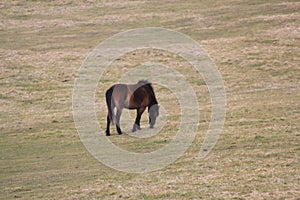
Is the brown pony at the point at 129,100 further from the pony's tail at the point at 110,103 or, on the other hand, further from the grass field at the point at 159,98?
the grass field at the point at 159,98

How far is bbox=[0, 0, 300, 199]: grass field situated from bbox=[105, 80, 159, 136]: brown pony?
798mm

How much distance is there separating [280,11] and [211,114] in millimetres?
23502

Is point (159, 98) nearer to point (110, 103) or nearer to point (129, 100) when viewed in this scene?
point (129, 100)

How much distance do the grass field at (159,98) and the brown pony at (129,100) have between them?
2.62ft

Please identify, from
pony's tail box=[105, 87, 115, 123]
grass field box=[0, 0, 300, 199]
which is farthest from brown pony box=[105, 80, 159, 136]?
grass field box=[0, 0, 300, 199]

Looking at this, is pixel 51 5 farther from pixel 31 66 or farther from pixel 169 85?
pixel 169 85

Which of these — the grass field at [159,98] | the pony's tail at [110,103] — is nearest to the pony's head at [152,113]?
the grass field at [159,98]

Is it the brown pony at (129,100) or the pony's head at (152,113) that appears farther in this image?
the pony's head at (152,113)

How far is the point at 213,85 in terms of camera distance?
3106 centimetres

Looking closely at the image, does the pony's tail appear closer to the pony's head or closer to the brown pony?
the brown pony

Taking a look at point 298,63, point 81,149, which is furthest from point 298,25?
point 81,149

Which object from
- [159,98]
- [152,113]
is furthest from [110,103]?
[159,98]

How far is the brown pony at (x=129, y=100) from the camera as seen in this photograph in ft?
68.2

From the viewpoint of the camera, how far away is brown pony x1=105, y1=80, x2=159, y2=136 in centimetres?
2078
